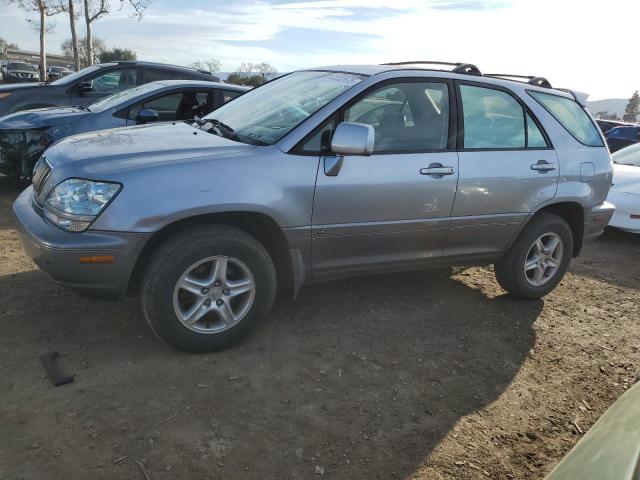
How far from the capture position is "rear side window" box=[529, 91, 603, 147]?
4.43 meters

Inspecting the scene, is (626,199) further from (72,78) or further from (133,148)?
(72,78)

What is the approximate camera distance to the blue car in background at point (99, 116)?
6.09 metres

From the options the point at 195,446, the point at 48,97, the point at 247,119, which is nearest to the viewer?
the point at 195,446

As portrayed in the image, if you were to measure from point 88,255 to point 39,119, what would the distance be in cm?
423

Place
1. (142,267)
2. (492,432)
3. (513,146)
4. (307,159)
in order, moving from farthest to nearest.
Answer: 1. (513,146)
2. (307,159)
3. (142,267)
4. (492,432)

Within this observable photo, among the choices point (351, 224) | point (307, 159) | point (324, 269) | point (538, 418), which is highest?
point (307, 159)

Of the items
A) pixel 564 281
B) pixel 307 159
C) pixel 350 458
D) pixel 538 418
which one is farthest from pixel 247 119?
pixel 564 281

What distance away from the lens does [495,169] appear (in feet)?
13.1

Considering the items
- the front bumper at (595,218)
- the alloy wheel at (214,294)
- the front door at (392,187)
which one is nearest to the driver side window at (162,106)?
the front door at (392,187)

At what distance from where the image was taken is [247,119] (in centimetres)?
385

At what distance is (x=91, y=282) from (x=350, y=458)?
1666 mm

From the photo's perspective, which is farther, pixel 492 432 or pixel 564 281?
pixel 564 281

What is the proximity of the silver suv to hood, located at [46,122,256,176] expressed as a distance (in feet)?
0.05

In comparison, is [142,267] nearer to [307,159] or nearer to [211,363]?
[211,363]
